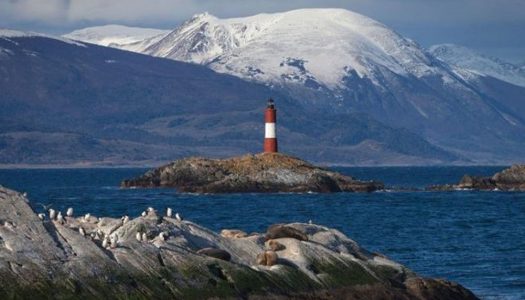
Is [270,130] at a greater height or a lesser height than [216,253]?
lesser

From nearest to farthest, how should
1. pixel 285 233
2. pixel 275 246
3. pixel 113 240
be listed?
pixel 113 240, pixel 275 246, pixel 285 233

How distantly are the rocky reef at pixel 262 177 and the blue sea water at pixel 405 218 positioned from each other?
7.43 ft

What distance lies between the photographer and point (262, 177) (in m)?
106

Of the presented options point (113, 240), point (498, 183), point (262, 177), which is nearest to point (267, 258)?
point (113, 240)

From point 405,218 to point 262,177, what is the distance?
32014 millimetres

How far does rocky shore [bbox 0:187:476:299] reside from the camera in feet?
97.3

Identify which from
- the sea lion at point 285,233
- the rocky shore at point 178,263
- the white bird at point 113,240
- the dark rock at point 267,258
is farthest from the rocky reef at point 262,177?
the white bird at point 113,240

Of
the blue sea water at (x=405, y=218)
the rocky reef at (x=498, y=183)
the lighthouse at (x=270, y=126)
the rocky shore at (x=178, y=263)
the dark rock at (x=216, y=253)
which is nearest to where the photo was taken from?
the rocky shore at (x=178, y=263)

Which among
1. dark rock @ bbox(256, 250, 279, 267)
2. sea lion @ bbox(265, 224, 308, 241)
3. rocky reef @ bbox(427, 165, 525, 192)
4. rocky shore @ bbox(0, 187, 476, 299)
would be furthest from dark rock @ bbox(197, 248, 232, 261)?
rocky reef @ bbox(427, 165, 525, 192)

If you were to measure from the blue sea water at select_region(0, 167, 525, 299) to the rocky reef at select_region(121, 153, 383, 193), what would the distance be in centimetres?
226

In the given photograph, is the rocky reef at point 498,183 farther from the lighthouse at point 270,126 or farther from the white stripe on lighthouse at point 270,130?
the white stripe on lighthouse at point 270,130

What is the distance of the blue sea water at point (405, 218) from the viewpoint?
47.2 meters

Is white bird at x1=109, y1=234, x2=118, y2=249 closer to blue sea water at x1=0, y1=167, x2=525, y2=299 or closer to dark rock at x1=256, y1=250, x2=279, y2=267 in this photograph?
blue sea water at x1=0, y1=167, x2=525, y2=299

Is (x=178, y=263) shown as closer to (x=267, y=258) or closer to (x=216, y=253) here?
(x=216, y=253)
